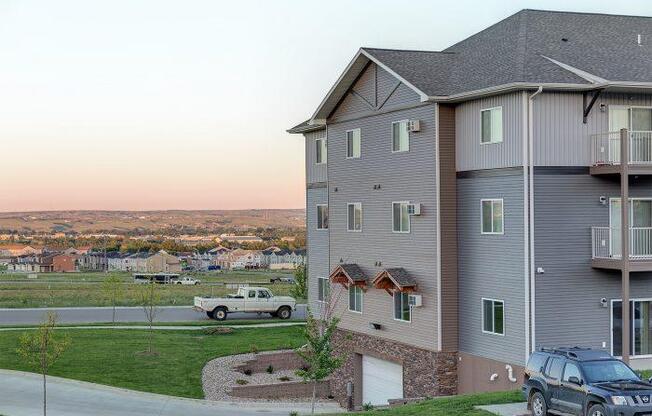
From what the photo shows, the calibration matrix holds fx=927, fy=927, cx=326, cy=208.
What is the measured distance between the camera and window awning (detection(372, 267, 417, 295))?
3117 cm

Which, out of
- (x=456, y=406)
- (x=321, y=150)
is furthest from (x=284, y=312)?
(x=456, y=406)

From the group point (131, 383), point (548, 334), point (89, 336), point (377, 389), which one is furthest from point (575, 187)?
point (89, 336)

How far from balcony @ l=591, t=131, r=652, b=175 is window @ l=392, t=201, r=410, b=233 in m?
7.00

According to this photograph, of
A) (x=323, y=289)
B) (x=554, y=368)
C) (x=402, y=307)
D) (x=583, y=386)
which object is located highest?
(x=323, y=289)

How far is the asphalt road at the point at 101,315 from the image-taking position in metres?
52.0

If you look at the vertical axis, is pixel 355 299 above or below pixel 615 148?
below

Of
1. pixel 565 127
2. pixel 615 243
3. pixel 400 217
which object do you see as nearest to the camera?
pixel 565 127

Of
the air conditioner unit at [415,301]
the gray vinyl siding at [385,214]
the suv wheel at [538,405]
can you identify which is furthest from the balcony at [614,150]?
the suv wheel at [538,405]

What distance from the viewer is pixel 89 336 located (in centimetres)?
4309

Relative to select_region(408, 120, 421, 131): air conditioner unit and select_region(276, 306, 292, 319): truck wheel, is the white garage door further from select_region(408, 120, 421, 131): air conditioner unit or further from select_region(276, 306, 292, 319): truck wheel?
select_region(276, 306, 292, 319): truck wheel

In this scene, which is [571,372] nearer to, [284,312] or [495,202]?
[495,202]

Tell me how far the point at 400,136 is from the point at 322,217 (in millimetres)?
8556

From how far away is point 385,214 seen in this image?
3350 centimetres

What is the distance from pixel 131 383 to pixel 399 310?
1041 centimetres
